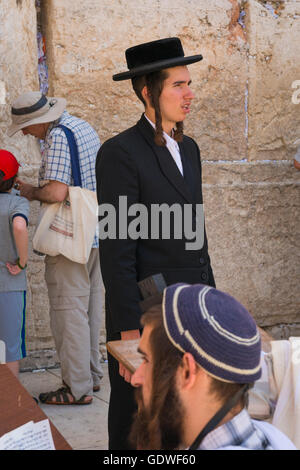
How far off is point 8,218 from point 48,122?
59 centimetres

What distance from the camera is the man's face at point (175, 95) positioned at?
8.32 feet

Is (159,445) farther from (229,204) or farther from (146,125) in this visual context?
(229,204)

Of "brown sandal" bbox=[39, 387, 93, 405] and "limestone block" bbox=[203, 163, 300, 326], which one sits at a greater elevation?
"limestone block" bbox=[203, 163, 300, 326]

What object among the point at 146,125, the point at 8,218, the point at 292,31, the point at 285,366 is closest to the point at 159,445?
the point at 285,366

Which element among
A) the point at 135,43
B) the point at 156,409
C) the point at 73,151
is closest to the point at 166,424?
the point at 156,409

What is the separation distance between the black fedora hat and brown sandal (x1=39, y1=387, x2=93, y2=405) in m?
2.04

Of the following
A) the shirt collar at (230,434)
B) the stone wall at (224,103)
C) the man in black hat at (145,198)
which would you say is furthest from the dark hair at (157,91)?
the stone wall at (224,103)

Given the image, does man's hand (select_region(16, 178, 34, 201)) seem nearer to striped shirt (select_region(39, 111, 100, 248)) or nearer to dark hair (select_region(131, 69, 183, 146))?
striped shirt (select_region(39, 111, 100, 248))

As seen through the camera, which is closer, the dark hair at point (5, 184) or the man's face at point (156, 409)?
the man's face at point (156, 409)

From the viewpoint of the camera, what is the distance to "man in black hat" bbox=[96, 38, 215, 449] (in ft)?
8.01

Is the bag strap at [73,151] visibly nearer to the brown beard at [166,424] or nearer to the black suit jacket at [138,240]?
the black suit jacket at [138,240]

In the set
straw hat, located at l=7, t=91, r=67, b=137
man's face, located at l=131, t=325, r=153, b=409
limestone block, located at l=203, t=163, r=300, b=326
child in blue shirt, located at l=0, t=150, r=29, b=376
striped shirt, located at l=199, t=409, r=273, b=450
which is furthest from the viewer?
limestone block, located at l=203, t=163, r=300, b=326

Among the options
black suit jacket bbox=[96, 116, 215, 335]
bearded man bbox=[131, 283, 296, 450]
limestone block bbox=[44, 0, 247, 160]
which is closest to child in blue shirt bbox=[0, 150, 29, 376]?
limestone block bbox=[44, 0, 247, 160]

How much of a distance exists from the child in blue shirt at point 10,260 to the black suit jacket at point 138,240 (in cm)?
124
